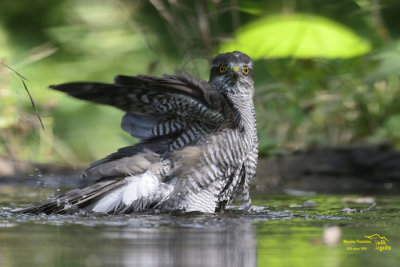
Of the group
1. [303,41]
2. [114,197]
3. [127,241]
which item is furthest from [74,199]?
[303,41]

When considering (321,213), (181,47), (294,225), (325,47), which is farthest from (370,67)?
(294,225)

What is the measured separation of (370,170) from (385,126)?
2.30 ft

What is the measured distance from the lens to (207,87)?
428 cm

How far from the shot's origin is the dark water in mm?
2807

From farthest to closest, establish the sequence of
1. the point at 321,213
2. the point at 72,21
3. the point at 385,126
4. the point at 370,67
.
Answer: the point at 72,21
the point at 370,67
the point at 385,126
the point at 321,213

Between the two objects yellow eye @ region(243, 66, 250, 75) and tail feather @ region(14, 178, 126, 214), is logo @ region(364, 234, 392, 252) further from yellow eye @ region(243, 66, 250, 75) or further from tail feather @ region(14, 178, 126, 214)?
yellow eye @ region(243, 66, 250, 75)

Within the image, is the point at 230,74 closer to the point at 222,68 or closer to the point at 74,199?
the point at 222,68

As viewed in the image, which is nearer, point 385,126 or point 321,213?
point 321,213

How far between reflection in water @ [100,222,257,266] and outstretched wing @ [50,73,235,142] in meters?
0.90

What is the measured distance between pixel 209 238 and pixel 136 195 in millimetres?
1214

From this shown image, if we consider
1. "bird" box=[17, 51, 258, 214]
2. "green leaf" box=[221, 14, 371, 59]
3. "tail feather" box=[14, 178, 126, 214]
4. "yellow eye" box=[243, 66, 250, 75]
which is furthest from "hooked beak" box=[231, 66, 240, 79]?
"green leaf" box=[221, 14, 371, 59]

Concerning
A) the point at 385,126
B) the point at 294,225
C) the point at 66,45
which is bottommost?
the point at 294,225

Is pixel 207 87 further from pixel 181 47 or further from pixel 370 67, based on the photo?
pixel 370 67

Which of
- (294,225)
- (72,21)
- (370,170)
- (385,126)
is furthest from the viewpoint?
(72,21)
